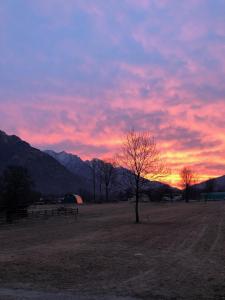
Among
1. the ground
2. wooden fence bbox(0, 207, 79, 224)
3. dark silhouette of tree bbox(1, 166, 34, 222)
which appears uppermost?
dark silhouette of tree bbox(1, 166, 34, 222)

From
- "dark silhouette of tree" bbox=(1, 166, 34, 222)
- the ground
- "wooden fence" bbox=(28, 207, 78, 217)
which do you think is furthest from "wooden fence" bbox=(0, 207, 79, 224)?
the ground

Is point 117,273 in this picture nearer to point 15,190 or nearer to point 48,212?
point 15,190

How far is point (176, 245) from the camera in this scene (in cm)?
2478

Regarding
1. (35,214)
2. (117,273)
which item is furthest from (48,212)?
(117,273)

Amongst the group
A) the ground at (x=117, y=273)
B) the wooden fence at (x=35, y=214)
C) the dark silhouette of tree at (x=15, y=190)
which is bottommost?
the ground at (x=117, y=273)

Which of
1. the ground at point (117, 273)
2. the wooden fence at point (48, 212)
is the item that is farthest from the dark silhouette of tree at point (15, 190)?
the ground at point (117, 273)

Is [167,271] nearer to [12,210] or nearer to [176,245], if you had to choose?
[176,245]

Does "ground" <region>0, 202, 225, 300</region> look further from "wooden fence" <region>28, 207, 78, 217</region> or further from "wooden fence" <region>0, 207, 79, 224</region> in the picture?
"wooden fence" <region>28, 207, 78, 217</region>

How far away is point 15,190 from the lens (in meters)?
56.8

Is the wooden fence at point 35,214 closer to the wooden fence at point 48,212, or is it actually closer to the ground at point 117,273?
the wooden fence at point 48,212

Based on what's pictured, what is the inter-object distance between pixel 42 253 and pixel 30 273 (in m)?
5.72

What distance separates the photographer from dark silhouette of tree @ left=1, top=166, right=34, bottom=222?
5588 centimetres

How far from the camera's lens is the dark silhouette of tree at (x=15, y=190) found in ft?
183

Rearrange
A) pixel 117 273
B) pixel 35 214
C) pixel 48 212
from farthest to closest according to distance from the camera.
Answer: pixel 48 212 < pixel 35 214 < pixel 117 273
